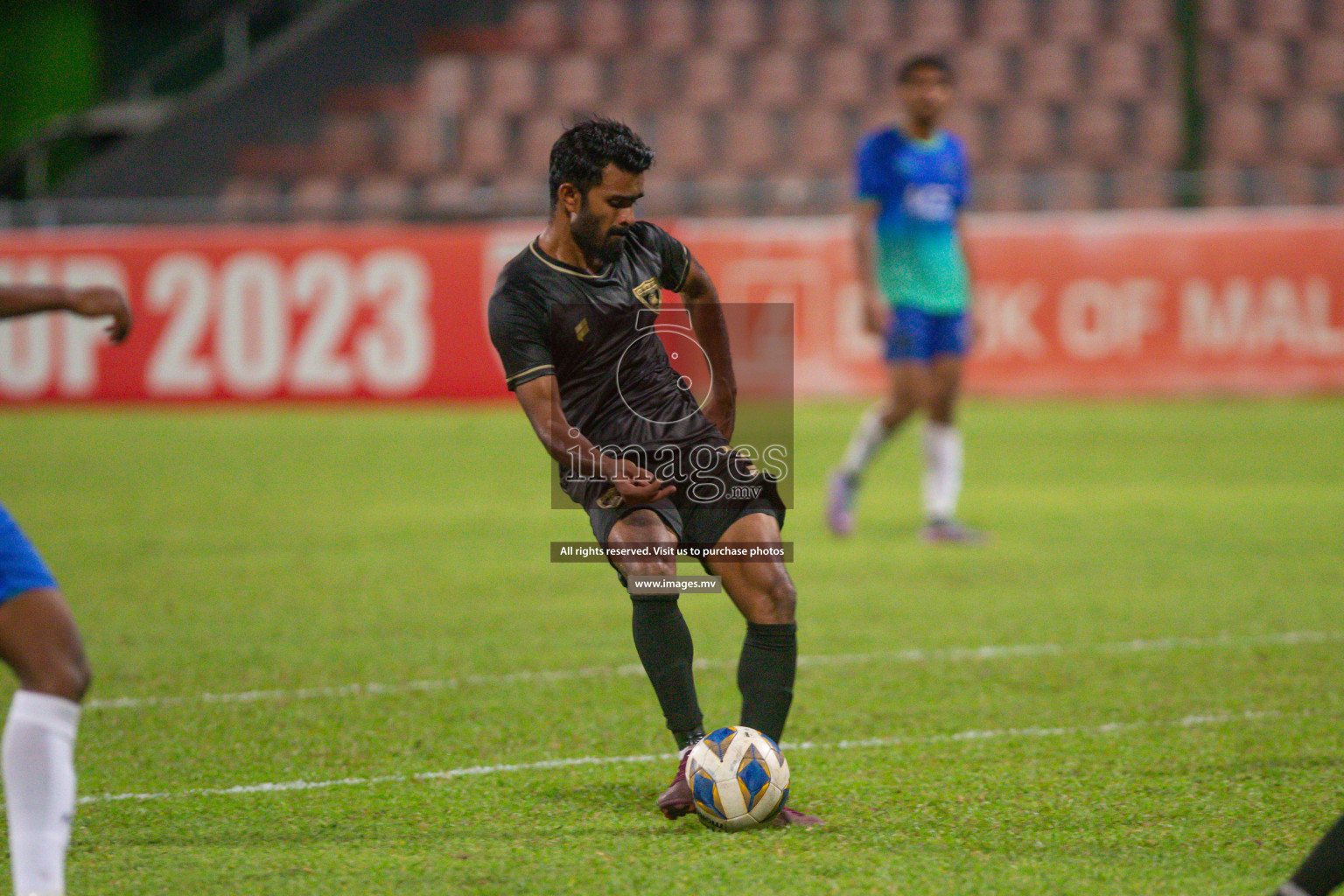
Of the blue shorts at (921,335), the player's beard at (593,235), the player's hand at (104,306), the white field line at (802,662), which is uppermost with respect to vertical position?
the player's beard at (593,235)

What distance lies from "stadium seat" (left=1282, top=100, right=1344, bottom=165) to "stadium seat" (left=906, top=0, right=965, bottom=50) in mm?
4223

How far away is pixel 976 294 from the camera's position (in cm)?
1592

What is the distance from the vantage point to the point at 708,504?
14.0 ft

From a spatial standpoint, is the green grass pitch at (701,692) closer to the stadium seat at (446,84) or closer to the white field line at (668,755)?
the white field line at (668,755)

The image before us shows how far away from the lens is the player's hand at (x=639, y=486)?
4.09 metres

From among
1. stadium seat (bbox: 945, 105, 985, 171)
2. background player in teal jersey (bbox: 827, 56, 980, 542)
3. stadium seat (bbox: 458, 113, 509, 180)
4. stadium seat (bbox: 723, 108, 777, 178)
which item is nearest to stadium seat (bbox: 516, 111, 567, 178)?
stadium seat (bbox: 458, 113, 509, 180)

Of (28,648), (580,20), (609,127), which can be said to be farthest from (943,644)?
(580,20)

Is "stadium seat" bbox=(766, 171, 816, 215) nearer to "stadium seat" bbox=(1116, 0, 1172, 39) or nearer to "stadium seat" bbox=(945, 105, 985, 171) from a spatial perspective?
"stadium seat" bbox=(945, 105, 985, 171)

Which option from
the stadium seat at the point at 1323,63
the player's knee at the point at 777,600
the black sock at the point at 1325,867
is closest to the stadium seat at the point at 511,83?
the stadium seat at the point at 1323,63

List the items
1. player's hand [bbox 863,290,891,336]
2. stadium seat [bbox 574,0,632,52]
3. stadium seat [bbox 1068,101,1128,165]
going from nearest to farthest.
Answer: player's hand [bbox 863,290,891,336]
stadium seat [bbox 1068,101,1128,165]
stadium seat [bbox 574,0,632,52]

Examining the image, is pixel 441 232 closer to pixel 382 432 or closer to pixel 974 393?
pixel 382 432

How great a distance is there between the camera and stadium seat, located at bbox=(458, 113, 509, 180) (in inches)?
815

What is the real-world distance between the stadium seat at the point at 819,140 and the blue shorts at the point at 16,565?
1740 cm

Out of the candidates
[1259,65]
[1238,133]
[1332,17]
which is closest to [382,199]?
[1238,133]
